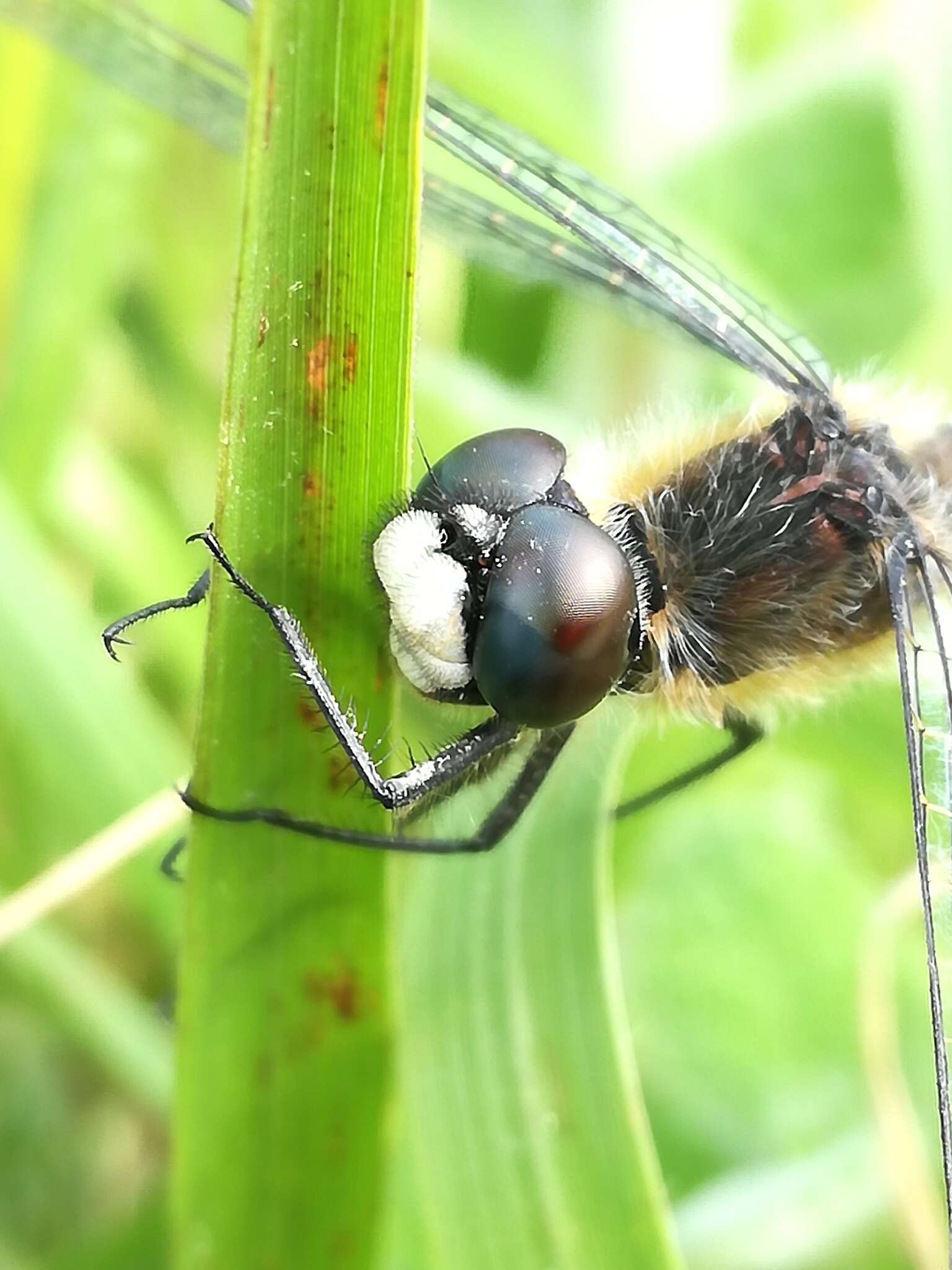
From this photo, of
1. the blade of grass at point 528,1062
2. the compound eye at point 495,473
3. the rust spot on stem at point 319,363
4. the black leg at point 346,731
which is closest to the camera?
the rust spot on stem at point 319,363

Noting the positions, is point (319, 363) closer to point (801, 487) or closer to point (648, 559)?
point (648, 559)

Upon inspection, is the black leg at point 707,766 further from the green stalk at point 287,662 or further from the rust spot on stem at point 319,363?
the rust spot on stem at point 319,363

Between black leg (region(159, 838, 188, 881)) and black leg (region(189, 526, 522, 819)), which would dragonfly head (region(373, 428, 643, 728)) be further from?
black leg (region(159, 838, 188, 881))

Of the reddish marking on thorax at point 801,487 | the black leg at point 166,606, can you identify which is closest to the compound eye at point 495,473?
the black leg at point 166,606

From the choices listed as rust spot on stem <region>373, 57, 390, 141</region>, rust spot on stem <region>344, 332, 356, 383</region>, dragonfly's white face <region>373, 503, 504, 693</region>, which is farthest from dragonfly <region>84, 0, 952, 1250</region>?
rust spot on stem <region>373, 57, 390, 141</region>

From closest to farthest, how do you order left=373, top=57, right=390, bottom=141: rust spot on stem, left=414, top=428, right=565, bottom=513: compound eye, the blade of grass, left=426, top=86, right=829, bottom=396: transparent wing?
left=373, top=57, right=390, bottom=141: rust spot on stem → left=414, top=428, right=565, bottom=513: compound eye → the blade of grass → left=426, top=86, right=829, bottom=396: transparent wing

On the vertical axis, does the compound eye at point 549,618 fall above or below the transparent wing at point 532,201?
below

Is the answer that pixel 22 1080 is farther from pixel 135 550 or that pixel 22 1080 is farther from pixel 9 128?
pixel 9 128
